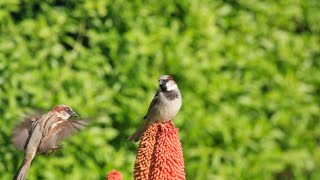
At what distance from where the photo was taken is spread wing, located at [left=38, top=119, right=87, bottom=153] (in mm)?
3645

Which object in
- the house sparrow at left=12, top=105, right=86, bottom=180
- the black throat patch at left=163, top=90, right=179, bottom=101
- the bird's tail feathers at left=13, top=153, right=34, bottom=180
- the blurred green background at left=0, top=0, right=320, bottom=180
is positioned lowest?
the bird's tail feathers at left=13, top=153, right=34, bottom=180

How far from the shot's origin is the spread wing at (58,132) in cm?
364

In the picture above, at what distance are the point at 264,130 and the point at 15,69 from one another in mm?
2408

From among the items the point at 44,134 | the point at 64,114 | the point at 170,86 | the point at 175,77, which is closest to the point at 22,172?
the point at 44,134

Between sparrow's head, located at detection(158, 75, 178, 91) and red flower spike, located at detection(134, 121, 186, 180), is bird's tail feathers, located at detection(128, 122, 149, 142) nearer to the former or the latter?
sparrow's head, located at detection(158, 75, 178, 91)

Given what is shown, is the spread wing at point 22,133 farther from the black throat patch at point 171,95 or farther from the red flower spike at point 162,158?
the red flower spike at point 162,158

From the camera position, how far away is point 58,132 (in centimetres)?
367

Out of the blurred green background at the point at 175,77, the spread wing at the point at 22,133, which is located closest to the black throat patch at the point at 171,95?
the spread wing at the point at 22,133

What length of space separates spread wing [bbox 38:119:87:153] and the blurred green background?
122 inches

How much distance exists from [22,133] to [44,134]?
0.52ft

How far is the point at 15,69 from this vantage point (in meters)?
7.03

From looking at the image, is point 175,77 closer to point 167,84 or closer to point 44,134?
point 167,84

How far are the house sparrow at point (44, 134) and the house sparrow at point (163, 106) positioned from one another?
0.29 metres

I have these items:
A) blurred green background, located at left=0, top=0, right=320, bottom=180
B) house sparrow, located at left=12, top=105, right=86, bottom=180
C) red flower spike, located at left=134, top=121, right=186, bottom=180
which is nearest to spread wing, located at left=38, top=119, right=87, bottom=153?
house sparrow, located at left=12, top=105, right=86, bottom=180
